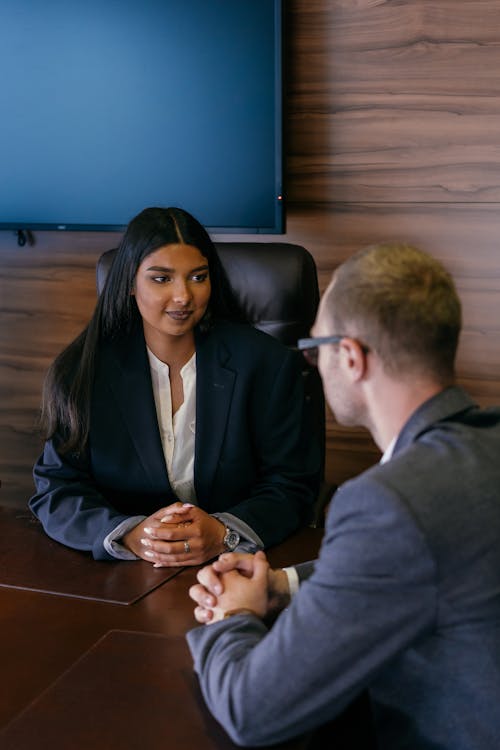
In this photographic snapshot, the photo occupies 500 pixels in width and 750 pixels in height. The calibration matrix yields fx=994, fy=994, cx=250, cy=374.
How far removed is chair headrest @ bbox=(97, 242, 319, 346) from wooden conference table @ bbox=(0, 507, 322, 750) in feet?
2.29

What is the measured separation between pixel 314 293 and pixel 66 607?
3.97 feet

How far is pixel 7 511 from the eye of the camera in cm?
232

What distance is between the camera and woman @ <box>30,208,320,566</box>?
7.80 ft

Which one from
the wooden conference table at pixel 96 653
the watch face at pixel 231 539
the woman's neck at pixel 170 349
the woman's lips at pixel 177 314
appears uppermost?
the woman's lips at pixel 177 314

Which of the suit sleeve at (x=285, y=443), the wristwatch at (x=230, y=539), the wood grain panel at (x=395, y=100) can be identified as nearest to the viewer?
the wristwatch at (x=230, y=539)

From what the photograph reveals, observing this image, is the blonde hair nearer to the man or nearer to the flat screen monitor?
the man

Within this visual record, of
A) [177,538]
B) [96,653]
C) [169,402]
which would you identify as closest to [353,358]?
[96,653]

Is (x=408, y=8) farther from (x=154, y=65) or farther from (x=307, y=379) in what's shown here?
(x=307, y=379)

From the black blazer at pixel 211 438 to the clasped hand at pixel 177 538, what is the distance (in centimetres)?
23

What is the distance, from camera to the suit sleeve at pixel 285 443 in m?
2.36

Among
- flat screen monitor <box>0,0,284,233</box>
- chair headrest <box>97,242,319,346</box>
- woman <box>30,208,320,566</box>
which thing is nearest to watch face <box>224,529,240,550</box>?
woman <box>30,208,320,566</box>

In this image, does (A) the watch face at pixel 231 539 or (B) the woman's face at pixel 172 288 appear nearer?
(A) the watch face at pixel 231 539

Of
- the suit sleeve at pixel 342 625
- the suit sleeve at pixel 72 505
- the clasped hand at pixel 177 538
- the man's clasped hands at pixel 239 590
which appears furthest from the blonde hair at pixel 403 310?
the suit sleeve at pixel 72 505

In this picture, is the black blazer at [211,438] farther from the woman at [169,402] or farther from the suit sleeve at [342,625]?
the suit sleeve at [342,625]
